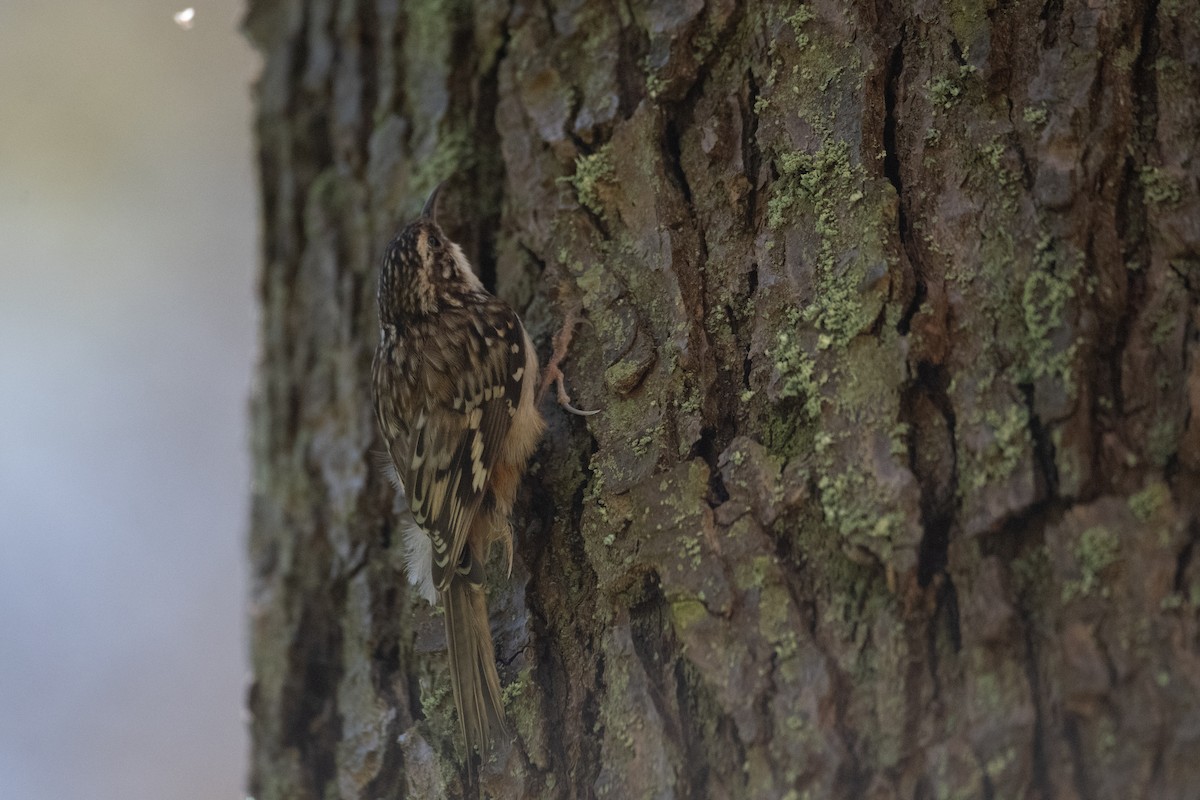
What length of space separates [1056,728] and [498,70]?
1.73 m

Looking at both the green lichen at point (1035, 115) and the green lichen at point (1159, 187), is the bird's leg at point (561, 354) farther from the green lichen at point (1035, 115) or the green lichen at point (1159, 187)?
the green lichen at point (1159, 187)

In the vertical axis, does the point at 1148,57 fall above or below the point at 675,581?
above

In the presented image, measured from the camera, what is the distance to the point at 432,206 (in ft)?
7.79

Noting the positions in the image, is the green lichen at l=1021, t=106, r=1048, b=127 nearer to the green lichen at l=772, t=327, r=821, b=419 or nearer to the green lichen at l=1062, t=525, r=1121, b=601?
the green lichen at l=772, t=327, r=821, b=419

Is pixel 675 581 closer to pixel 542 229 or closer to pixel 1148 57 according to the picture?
pixel 542 229

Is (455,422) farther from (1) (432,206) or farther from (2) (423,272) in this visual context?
(1) (432,206)

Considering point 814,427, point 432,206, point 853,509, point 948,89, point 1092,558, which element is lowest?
point 1092,558

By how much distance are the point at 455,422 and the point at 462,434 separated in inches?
2.0

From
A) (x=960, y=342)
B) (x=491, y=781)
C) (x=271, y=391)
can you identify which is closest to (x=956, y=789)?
(x=960, y=342)

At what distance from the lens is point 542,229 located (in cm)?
222

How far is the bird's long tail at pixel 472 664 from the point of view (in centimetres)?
188

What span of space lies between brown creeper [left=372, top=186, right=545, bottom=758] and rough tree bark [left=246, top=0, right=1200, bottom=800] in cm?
6

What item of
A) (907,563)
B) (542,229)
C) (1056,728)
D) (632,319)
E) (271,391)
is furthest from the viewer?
(271,391)

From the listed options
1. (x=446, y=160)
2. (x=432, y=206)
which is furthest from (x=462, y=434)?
(x=446, y=160)
